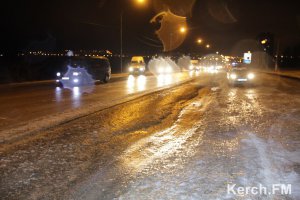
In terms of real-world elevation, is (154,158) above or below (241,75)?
below

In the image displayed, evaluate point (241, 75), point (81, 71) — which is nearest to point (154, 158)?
point (81, 71)

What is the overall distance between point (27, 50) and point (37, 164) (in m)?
36.5

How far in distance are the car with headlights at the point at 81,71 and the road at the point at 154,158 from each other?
534 inches

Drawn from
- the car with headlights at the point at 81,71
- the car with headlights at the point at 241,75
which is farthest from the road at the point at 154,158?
the car with headlights at the point at 241,75

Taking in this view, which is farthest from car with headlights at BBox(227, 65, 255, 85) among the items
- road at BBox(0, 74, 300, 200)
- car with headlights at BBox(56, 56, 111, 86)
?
road at BBox(0, 74, 300, 200)

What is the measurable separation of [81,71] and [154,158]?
19.1 m

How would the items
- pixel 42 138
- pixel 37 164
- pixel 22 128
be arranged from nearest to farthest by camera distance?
pixel 37 164, pixel 42 138, pixel 22 128

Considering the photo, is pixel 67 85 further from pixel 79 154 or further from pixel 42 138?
pixel 79 154

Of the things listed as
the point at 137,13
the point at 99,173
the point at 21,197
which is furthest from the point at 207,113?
the point at 137,13

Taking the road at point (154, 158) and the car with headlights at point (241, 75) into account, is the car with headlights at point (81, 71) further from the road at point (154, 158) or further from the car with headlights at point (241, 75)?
the road at point (154, 158)

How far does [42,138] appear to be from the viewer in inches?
333

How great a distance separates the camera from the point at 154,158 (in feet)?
22.4

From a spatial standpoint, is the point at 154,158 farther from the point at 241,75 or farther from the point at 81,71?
the point at 241,75

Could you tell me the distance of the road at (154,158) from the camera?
5.20 meters
